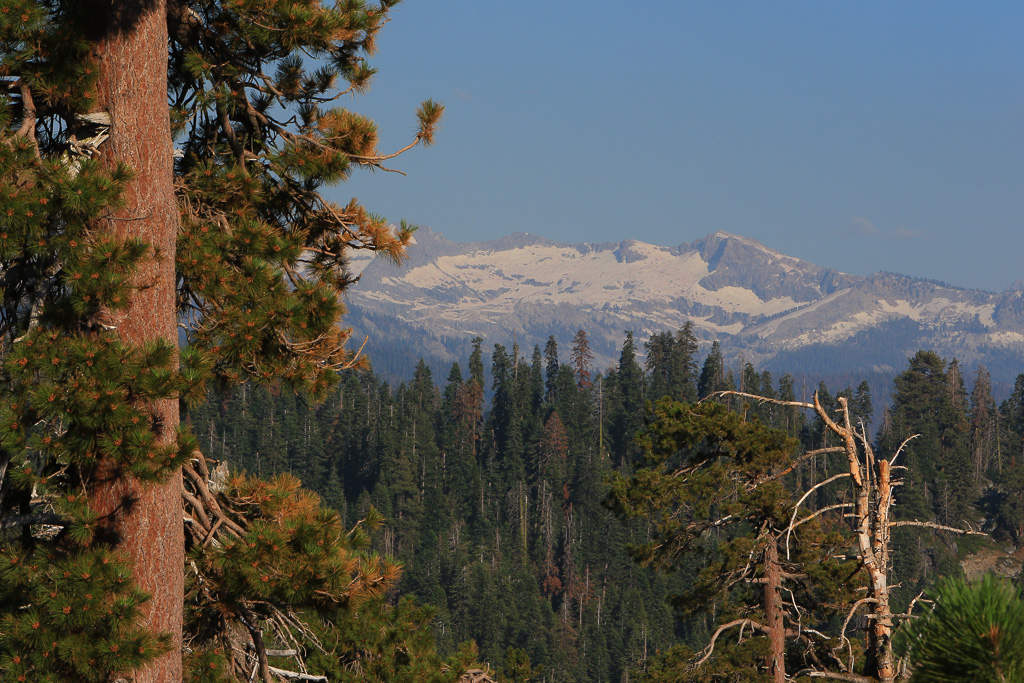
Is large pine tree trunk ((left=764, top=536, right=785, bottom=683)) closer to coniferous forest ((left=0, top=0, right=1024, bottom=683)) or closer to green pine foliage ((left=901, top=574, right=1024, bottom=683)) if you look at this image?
coniferous forest ((left=0, top=0, right=1024, bottom=683))

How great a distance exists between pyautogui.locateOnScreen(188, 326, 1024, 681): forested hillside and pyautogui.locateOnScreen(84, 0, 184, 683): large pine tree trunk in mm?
69394

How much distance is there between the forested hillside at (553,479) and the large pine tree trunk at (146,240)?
69394mm

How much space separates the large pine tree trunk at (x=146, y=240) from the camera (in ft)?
19.2

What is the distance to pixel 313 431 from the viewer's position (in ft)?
333

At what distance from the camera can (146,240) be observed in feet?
19.3

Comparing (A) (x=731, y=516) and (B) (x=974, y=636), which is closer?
(B) (x=974, y=636)

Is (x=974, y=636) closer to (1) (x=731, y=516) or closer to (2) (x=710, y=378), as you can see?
(1) (x=731, y=516)

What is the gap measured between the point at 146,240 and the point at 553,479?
94.0m

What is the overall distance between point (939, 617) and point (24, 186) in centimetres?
500

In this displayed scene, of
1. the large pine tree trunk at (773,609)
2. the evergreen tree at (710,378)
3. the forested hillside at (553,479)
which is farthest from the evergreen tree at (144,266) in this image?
the evergreen tree at (710,378)

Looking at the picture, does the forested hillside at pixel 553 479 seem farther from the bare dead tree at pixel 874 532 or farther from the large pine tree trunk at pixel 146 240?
the bare dead tree at pixel 874 532

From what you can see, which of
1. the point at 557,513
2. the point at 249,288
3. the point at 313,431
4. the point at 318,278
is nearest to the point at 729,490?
the point at 318,278

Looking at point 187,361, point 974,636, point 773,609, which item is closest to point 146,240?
point 187,361

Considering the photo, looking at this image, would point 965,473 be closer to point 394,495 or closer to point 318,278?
point 394,495
